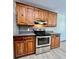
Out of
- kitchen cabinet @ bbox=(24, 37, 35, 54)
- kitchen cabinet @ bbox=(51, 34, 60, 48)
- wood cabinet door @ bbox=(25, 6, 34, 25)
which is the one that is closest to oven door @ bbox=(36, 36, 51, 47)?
kitchen cabinet @ bbox=(24, 37, 35, 54)

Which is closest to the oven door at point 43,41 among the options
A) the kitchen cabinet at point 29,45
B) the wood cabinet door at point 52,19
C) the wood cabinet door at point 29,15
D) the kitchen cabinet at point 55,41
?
the kitchen cabinet at point 29,45

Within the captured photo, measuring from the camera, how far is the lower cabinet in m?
4.37

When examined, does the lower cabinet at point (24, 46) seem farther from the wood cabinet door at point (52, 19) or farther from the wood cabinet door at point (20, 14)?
the wood cabinet door at point (52, 19)

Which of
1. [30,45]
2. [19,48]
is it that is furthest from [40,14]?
[19,48]

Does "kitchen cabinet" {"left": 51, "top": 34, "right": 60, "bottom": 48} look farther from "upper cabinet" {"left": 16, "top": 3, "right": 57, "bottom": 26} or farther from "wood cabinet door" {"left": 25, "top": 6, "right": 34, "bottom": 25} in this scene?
"wood cabinet door" {"left": 25, "top": 6, "right": 34, "bottom": 25}

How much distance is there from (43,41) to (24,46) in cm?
135

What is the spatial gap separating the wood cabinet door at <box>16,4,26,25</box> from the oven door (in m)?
1.08

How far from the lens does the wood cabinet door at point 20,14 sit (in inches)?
189

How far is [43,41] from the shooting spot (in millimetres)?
5699
